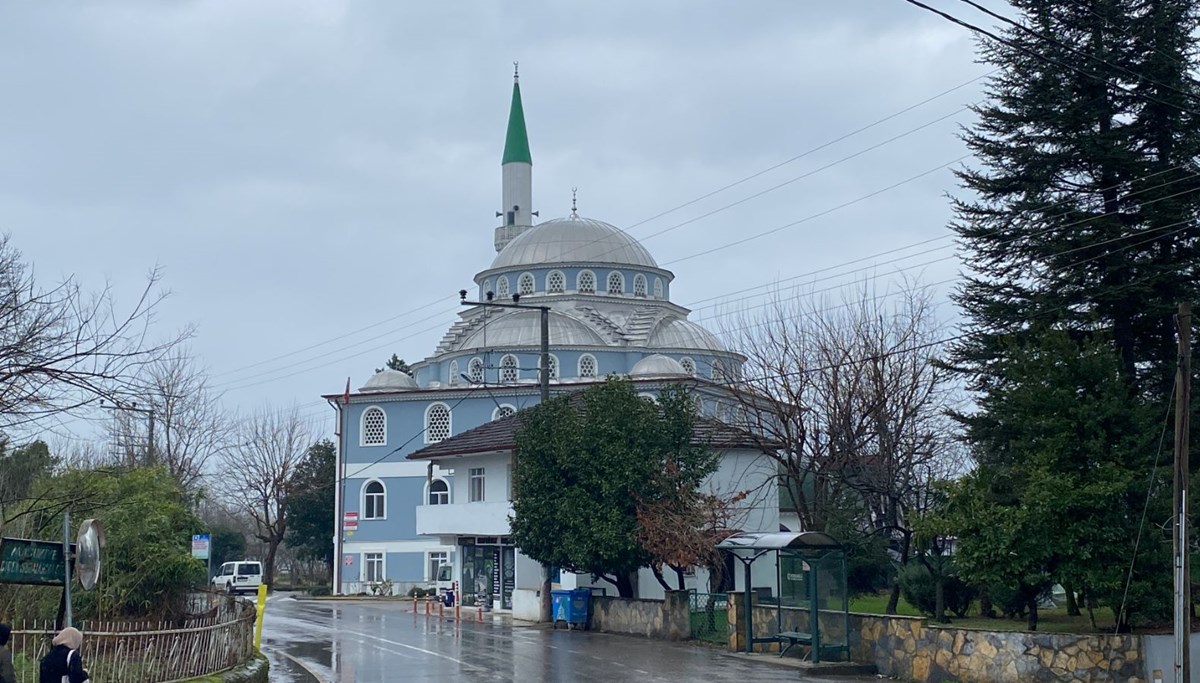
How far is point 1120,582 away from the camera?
61.0 feet

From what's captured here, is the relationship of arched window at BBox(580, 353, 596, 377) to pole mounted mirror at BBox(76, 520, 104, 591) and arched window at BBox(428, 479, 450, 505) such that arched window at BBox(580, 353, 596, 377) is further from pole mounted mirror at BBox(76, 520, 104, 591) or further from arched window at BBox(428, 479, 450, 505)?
pole mounted mirror at BBox(76, 520, 104, 591)

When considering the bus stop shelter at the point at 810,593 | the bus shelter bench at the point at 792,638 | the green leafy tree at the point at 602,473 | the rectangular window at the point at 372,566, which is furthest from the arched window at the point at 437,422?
the bus shelter bench at the point at 792,638

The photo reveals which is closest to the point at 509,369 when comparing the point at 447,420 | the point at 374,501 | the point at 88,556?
the point at 447,420

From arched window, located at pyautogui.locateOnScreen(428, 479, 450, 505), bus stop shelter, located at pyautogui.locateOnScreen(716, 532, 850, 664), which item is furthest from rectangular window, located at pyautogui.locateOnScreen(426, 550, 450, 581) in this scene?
bus stop shelter, located at pyautogui.locateOnScreen(716, 532, 850, 664)

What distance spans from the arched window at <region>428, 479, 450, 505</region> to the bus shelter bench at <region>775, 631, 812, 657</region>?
130 ft

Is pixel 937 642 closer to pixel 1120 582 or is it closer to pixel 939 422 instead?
pixel 1120 582

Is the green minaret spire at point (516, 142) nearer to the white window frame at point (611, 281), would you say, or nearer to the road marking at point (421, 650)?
the white window frame at point (611, 281)

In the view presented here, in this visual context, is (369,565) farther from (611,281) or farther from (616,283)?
(616,283)

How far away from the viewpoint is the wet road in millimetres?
21734

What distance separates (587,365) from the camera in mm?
67688

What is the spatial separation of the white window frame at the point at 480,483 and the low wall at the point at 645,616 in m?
10.3

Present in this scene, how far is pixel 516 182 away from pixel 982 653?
6693 centimetres

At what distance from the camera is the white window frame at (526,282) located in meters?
72.6

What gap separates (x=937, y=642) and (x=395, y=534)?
47904mm
